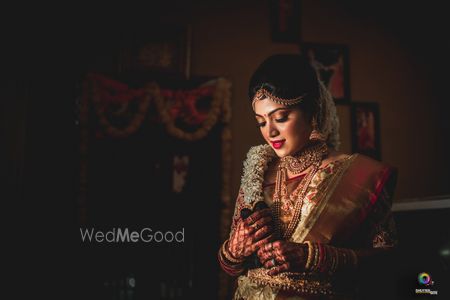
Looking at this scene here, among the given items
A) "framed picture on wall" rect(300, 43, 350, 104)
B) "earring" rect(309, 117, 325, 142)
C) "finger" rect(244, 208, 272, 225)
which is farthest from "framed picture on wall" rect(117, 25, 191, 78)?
"finger" rect(244, 208, 272, 225)

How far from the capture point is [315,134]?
1.48 meters

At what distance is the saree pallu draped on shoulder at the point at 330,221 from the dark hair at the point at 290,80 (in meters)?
0.29

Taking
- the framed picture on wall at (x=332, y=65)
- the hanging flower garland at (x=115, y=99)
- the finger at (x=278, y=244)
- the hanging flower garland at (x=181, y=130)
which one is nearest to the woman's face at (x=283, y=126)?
the finger at (x=278, y=244)

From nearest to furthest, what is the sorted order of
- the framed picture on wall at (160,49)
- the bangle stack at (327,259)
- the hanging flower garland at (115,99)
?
the bangle stack at (327,259), the hanging flower garland at (115,99), the framed picture on wall at (160,49)

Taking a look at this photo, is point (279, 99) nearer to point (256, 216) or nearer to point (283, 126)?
point (283, 126)

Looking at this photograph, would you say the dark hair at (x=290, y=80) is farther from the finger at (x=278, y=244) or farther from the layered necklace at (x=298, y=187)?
Result: the finger at (x=278, y=244)

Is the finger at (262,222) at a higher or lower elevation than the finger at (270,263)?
higher

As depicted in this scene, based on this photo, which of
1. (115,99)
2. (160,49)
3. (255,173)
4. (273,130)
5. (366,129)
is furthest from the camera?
(366,129)

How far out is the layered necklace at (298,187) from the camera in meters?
1.44

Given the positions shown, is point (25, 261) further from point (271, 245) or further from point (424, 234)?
point (424, 234)

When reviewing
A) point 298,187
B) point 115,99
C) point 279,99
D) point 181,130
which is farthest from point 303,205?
point 115,99

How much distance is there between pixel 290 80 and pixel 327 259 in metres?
0.66

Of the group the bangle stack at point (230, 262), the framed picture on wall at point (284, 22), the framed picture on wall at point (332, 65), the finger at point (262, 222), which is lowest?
the bangle stack at point (230, 262)

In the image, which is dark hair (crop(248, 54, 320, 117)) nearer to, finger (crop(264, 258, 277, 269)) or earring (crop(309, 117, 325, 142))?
earring (crop(309, 117, 325, 142))
